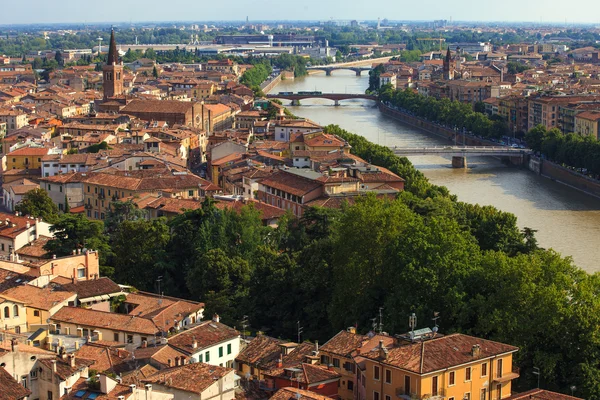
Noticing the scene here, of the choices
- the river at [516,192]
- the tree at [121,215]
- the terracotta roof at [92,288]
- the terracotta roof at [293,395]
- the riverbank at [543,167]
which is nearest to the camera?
the terracotta roof at [293,395]

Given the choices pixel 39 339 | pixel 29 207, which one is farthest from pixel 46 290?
pixel 29 207

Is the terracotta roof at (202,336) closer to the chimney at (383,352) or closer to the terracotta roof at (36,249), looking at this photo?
the chimney at (383,352)

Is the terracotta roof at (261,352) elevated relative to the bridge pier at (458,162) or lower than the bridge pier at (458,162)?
elevated

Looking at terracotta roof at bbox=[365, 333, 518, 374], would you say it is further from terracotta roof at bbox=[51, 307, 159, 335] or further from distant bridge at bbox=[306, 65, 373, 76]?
distant bridge at bbox=[306, 65, 373, 76]

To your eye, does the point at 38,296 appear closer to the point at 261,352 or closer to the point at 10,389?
the point at 261,352

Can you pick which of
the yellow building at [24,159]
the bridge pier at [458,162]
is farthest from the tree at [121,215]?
the bridge pier at [458,162]

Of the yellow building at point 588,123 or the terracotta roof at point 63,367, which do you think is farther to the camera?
the yellow building at point 588,123

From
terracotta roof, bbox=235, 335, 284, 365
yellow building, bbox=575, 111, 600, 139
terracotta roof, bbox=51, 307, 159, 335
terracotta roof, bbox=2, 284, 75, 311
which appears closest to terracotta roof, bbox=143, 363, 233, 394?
terracotta roof, bbox=235, 335, 284, 365

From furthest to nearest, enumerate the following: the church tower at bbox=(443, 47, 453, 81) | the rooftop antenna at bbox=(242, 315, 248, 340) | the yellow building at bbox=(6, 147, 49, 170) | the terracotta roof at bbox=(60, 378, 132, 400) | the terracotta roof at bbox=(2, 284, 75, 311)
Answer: the church tower at bbox=(443, 47, 453, 81) < the yellow building at bbox=(6, 147, 49, 170) < the rooftop antenna at bbox=(242, 315, 248, 340) < the terracotta roof at bbox=(2, 284, 75, 311) < the terracotta roof at bbox=(60, 378, 132, 400)
